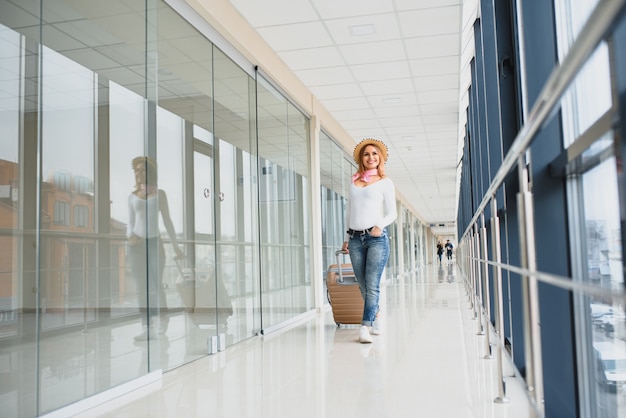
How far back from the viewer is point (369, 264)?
4805 mm

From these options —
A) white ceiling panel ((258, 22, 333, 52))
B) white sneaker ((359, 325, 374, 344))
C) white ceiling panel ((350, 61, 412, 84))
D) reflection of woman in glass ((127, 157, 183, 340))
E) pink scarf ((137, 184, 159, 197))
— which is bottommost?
white sneaker ((359, 325, 374, 344))

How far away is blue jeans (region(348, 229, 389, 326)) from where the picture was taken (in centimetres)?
476

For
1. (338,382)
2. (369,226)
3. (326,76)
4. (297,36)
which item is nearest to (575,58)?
(338,382)

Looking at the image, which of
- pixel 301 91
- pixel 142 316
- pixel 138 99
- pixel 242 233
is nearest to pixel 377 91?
pixel 301 91

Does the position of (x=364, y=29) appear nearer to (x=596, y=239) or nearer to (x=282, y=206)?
(x=282, y=206)

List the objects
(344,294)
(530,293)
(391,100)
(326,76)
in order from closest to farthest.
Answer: (530,293) → (344,294) → (326,76) → (391,100)

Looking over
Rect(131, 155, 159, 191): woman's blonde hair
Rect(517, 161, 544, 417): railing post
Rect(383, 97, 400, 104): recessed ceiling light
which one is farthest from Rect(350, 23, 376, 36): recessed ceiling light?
Rect(517, 161, 544, 417): railing post

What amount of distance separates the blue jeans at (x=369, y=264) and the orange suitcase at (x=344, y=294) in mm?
517

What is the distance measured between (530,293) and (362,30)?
445cm

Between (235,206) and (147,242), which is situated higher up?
(235,206)

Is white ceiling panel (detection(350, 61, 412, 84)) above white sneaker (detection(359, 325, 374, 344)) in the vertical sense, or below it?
above

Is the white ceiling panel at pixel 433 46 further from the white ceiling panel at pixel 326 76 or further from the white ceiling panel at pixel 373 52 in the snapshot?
the white ceiling panel at pixel 326 76

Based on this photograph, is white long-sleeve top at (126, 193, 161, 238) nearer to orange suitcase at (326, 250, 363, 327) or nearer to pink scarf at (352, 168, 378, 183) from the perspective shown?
pink scarf at (352, 168, 378, 183)

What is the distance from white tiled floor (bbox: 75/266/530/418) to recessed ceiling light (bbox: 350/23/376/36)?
113 inches
